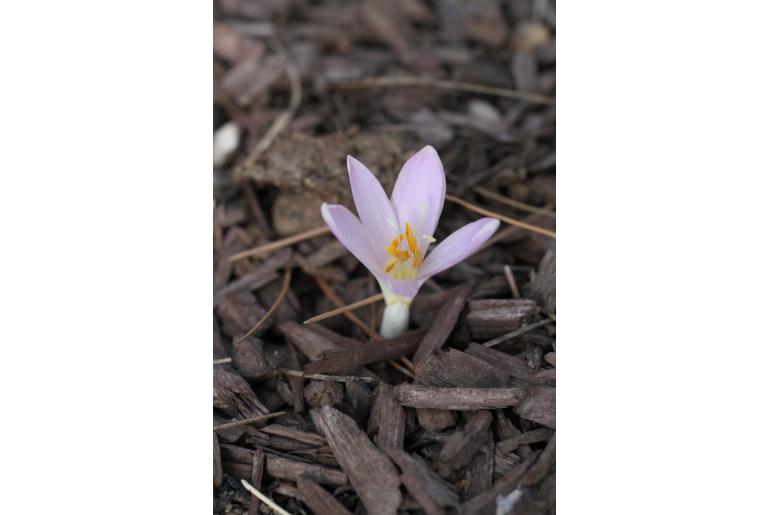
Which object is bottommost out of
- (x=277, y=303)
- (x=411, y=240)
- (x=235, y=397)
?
(x=235, y=397)

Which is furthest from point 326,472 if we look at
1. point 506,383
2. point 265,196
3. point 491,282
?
point 265,196

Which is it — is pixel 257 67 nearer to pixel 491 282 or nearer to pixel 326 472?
pixel 491 282

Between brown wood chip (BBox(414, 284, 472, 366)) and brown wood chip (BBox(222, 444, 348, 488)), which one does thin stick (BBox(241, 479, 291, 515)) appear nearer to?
brown wood chip (BBox(222, 444, 348, 488))

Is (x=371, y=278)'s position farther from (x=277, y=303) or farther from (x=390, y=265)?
(x=390, y=265)

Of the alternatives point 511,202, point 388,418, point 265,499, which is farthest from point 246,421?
point 511,202

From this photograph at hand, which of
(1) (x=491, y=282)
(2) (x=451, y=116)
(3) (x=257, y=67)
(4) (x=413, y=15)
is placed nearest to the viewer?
(1) (x=491, y=282)

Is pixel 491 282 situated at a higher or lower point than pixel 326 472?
higher
